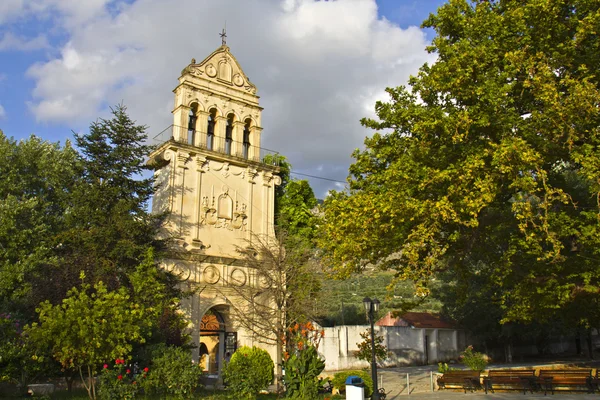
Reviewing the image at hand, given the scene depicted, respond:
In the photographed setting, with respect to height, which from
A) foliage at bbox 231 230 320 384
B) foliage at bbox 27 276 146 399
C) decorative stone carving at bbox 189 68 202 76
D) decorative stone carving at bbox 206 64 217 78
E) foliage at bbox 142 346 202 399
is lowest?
foliage at bbox 142 346 202 399

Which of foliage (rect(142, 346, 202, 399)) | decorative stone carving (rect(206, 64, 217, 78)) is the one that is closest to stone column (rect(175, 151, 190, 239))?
decorative stone carving (rect(206, 64, 217, 78))

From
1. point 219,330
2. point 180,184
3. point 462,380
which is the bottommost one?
point 462,380

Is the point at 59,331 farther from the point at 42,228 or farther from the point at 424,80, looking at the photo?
the point at 424,80

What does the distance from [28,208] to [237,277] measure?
964 cm

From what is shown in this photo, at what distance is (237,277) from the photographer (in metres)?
25.7

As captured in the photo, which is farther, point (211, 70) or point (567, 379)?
point (211, 70)

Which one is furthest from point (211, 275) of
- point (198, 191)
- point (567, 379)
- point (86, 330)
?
point (567, 379)

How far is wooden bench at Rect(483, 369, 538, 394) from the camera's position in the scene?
57.2ft

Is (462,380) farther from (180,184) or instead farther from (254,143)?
(254,143)

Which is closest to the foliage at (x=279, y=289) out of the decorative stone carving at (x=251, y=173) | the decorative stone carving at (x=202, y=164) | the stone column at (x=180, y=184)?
the stone column at (x=180, y=184)

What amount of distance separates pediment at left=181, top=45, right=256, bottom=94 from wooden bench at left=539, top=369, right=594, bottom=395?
65.0 feet

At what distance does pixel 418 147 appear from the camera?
15414 mm

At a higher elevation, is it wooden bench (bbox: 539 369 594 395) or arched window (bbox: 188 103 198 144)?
arched window (bbox: 188 103 198 144)

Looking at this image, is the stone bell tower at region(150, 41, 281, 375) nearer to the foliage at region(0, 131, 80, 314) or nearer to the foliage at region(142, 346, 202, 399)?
the foliage at region(0, 131, 80, 314)
